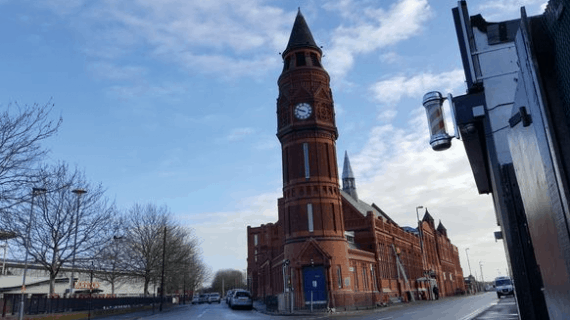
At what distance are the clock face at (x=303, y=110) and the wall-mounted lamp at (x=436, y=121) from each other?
3269 centimetres

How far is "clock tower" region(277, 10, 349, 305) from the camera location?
35.2 m

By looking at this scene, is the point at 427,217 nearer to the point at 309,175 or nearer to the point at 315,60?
the point at 315,60

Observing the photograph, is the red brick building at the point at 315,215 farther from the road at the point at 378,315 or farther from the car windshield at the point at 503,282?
the car windshield at the point at 503,282

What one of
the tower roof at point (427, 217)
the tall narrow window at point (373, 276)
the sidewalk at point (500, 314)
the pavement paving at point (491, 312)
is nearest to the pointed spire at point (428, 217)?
the tower roof at point (427, 217)

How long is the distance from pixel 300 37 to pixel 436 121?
123 ft

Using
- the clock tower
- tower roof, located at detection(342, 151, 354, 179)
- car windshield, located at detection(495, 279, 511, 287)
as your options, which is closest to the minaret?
tower roof, located at detection(342, 151, 354, 179)

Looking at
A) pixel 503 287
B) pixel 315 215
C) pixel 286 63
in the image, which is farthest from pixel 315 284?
pixel 503 287

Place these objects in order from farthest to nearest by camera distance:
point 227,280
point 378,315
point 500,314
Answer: point 227,280 < point 378,315 < point 500,314

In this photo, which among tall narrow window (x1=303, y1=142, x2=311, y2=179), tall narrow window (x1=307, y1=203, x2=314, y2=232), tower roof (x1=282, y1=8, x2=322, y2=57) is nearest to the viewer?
tall narrow window (x1=307, y1=203, x2=314, y2=232)

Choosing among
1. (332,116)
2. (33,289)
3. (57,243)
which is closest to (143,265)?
(33,289)

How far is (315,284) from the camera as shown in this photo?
34.7 m

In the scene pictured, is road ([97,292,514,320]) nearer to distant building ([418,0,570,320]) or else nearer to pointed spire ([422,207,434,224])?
distant building ([418,0,570,320])

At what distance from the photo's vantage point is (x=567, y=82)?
78.7 inches

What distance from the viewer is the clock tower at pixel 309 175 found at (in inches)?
1384
